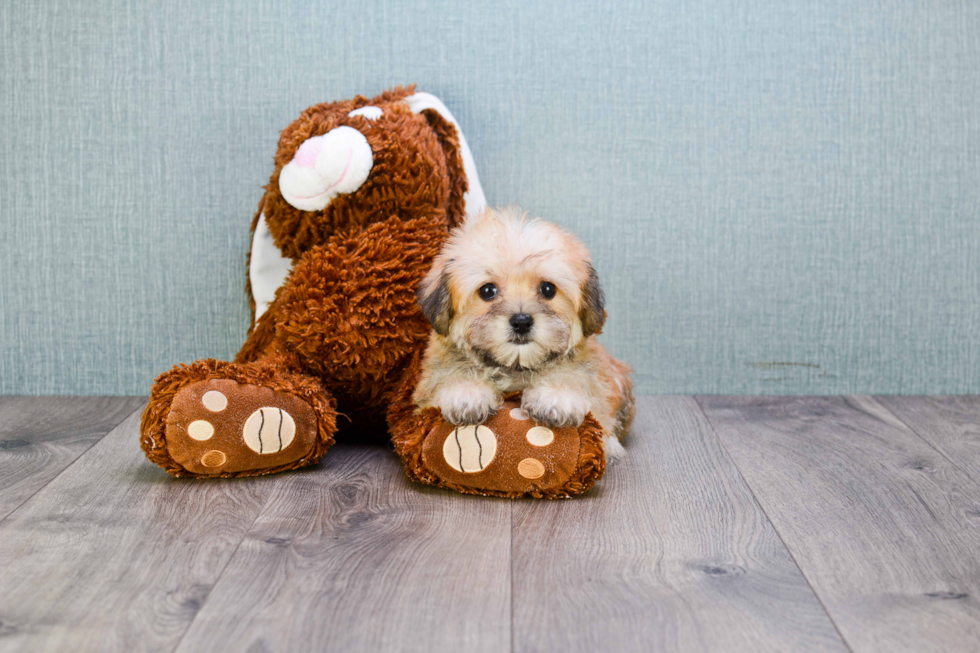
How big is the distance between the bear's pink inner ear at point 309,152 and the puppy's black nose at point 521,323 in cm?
57

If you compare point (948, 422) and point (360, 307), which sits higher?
point (360, 307)

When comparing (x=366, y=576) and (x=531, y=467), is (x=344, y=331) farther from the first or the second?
(x=366, y=576)

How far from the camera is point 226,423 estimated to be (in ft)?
4.62

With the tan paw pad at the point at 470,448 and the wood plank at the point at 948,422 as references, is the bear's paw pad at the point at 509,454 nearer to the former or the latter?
the tan paw pad at the point at 470,448

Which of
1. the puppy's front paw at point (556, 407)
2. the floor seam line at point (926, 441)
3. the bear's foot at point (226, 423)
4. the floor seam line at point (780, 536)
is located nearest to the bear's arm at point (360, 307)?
the bear's foot at point (226, 423)

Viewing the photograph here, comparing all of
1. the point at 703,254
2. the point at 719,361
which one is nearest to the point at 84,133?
the point at 703,254

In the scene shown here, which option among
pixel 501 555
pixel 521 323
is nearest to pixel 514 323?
pixel 521 323

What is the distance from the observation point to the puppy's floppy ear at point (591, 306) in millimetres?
1394

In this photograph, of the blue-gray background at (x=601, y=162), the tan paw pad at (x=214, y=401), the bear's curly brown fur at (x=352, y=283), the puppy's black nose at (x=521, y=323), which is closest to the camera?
the puppy's black nose at (x=521, y=323)

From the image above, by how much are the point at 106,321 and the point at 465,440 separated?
122 centimetres

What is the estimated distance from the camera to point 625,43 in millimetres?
2006

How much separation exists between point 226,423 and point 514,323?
53 centimetres

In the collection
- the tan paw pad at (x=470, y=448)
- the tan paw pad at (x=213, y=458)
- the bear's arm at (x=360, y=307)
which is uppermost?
the bear's arm at (x=360, y=307)

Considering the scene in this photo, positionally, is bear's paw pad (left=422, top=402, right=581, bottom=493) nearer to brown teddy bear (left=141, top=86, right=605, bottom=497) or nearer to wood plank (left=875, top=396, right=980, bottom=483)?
brown teddy bear (left=141, top=86, right=605, bottom=497)
